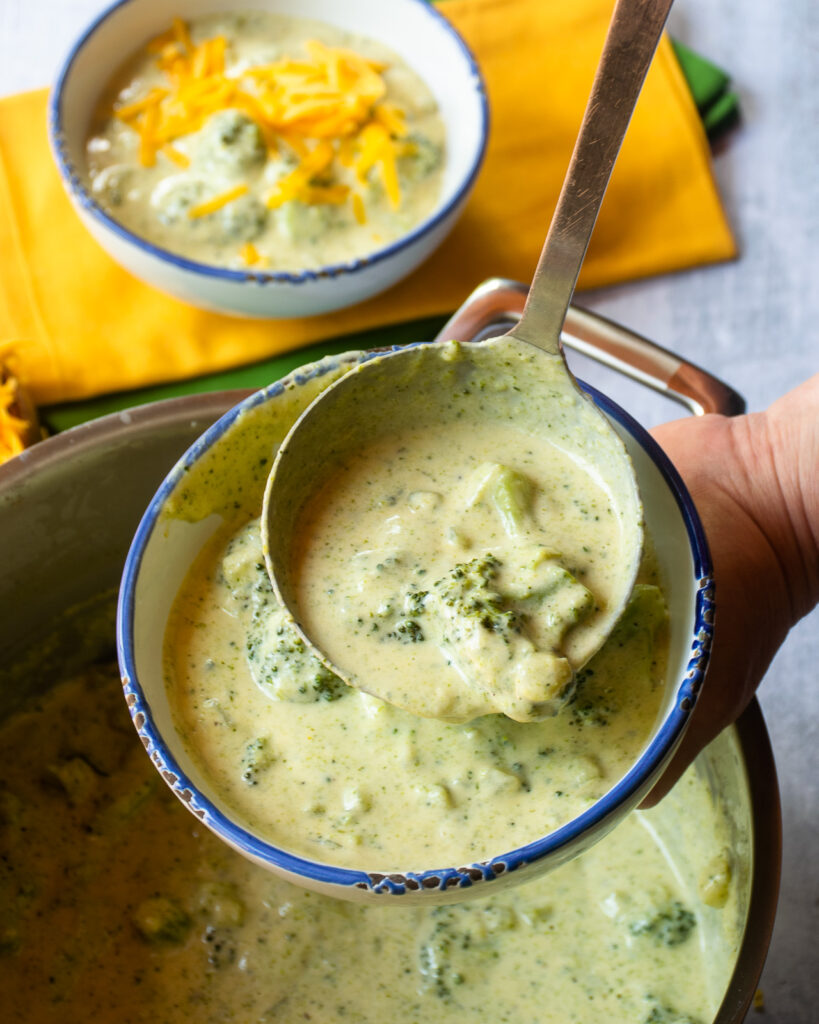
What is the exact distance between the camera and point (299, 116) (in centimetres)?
199

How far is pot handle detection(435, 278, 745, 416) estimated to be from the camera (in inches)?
58.8

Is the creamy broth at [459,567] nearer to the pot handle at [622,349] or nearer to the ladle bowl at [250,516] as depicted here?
the ladle bowl at [250,516]

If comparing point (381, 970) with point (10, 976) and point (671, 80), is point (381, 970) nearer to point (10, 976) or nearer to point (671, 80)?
point (10, 976)

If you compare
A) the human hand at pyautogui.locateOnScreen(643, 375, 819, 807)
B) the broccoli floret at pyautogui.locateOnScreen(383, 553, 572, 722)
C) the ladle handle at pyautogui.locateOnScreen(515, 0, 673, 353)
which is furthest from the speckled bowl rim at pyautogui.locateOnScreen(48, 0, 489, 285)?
the broccoli floret at pyautogui.locateOnScreen(383, 553, 572, 722)

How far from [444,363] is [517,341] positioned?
0.08 meters

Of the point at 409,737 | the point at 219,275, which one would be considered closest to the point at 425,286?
the point at 219,275

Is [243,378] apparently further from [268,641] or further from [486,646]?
[486,646]

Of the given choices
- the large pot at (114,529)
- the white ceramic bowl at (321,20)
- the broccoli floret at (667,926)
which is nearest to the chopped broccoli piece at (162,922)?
the large pot at (114,529)

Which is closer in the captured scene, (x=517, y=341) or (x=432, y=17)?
(x=517, y=341)

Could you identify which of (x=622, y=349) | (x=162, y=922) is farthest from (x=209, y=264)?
(x=162, y=922)

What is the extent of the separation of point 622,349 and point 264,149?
824 mm

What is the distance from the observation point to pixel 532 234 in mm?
2117

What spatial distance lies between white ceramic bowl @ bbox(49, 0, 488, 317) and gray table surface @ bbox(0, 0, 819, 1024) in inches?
9.6

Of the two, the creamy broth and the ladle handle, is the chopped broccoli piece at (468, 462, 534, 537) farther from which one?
the ladle handle
